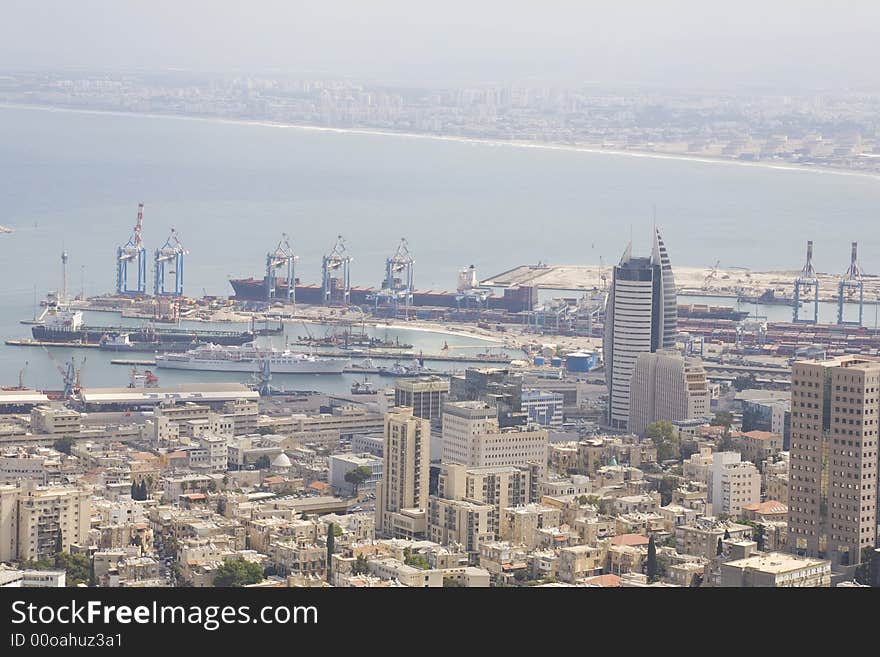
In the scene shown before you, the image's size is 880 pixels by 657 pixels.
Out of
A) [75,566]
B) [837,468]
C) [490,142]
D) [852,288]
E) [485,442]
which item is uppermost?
[490,142]

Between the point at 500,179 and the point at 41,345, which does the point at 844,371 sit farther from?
the point at 500,179

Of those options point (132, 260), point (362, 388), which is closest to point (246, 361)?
point (362, 388)

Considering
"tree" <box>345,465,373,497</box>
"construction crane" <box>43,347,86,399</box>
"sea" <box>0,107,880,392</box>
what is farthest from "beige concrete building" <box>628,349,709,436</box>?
"sea" <box>0,107,880,392</box>

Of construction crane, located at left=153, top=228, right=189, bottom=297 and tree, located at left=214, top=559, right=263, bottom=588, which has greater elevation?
construction crane, located at left=153, top=228, right=189, bottom=297

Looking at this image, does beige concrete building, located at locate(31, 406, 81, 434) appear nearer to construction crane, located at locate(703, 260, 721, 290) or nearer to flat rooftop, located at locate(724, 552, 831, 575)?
flat rooftop, located at locate(724, 552, 831, 575)

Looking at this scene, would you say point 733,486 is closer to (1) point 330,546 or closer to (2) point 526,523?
(2) point 526,523

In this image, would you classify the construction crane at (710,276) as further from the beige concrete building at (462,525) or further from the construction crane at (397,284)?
the beige concrete building at (462,525)

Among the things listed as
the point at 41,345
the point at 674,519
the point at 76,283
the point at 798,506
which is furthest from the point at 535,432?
the point at 76,283
